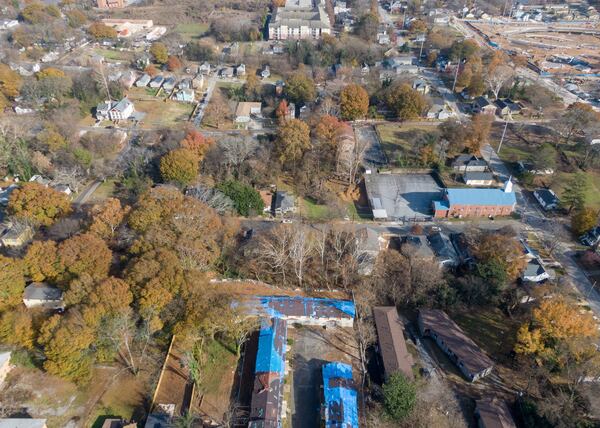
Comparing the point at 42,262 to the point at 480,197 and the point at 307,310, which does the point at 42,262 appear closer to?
→ the point at 307,310

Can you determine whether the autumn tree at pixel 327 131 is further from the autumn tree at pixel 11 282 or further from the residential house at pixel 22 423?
the residential house at pixel 22 423

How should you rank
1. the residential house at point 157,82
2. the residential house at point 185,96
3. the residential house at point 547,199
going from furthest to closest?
the residential house at point 157,82
the residential house at point 185,96
the residential house at point 547,199

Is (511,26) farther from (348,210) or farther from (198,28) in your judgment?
(348,210)

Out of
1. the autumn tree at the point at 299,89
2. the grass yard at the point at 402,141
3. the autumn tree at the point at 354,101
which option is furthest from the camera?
the autumn tree at the point at 299,89

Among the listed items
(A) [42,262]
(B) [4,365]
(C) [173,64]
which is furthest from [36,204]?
(C) [173,64]

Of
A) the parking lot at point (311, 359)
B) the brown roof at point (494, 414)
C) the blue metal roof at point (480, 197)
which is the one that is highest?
the blue metal roof at point (480, 197)

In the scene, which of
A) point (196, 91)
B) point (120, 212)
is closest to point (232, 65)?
point (196, 91)

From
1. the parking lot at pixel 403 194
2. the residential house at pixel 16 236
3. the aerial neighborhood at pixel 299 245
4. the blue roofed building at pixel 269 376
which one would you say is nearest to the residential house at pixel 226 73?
the aerial neighborhood at pixel 299 245
